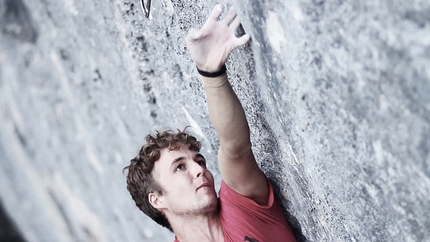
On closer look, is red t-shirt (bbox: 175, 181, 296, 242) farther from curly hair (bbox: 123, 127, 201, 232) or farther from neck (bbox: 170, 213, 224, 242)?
curly hair (bbox: 123, 127, 201, 232)

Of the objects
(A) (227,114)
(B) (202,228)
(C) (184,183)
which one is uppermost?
(A) (227,114)

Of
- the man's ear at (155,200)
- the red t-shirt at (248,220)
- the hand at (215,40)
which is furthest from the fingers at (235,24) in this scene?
the man's ear at (155,200)

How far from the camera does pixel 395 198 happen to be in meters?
0.82

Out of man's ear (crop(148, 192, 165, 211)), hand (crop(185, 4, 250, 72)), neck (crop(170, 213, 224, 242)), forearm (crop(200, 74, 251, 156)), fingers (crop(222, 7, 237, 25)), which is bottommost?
neck (crop(170, 213, 224, 242))

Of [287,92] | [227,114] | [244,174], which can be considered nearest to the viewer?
[287,92]

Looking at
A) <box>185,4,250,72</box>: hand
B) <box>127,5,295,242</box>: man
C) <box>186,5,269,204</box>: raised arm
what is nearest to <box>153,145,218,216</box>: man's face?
<box>127,5,295,242</box>: man

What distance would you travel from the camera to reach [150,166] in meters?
1.35

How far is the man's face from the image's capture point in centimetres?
127

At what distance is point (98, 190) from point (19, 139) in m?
1.11

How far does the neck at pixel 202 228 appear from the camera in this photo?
1.30 metres

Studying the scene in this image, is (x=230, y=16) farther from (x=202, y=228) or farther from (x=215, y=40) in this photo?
(x=202, y=228)

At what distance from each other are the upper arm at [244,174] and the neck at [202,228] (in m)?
0.13

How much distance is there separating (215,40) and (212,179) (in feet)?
1.36

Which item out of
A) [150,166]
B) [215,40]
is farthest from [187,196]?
[215,40]
